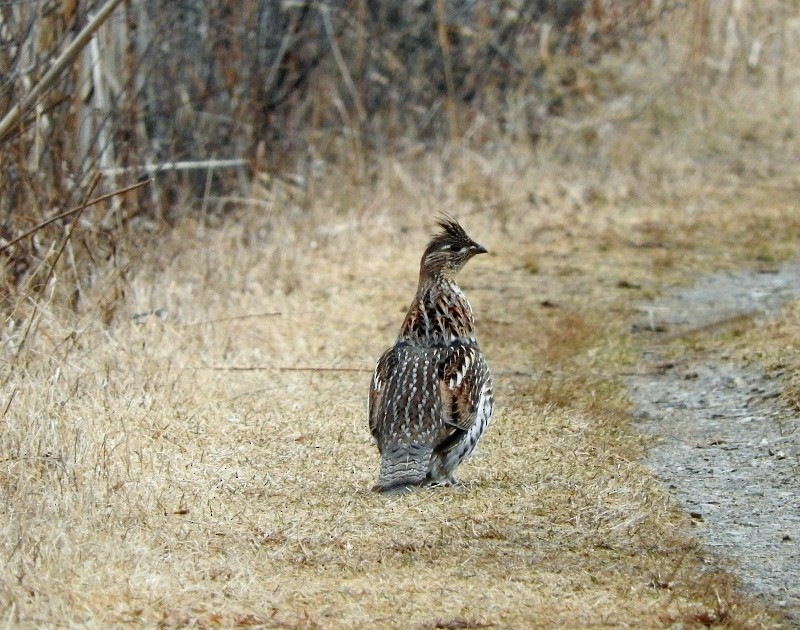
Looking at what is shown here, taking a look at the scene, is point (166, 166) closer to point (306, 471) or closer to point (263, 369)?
point (263, 369)

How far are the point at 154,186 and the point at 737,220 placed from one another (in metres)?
5.48

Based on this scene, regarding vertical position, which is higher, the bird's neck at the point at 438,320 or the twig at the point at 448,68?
the twig at the point at 448,68

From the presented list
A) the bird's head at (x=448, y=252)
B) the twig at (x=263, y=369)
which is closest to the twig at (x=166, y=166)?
the twig at (x=263, y=369)

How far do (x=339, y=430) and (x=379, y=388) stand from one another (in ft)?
2.82

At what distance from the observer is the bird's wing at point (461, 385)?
641 cm

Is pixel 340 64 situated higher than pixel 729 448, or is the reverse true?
pixel 340 64

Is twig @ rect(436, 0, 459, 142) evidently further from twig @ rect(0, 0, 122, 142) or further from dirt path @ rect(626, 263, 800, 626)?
twig @ rect(0, 0, 122, 142)

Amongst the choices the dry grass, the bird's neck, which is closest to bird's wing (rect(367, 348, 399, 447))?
the bird's neck

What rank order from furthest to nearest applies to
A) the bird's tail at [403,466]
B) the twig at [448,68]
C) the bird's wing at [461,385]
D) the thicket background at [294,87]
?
the twig at [448,68], the thicket background at [294,87], the bird's wing at [461,385], the bird's tail at [403,466]

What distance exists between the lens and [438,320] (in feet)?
22.6

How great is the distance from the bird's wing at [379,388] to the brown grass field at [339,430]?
1.00 feet

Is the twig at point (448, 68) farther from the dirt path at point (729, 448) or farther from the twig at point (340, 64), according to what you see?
the dirt path at point (729, 448)

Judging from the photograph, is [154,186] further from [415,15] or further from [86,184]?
[415,15]

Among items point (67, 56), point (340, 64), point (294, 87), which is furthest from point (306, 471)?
point (294, 87)
